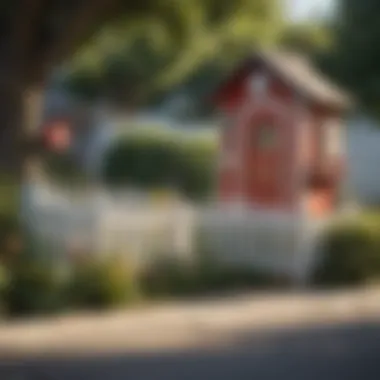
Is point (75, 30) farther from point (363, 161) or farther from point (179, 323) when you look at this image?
point (363, 161)

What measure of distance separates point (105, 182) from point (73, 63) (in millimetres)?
1149

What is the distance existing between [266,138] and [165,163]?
4.21 feet

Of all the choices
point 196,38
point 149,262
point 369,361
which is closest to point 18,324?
point 149,262

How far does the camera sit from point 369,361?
25.6 ft

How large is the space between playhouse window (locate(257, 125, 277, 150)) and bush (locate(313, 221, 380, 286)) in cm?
105

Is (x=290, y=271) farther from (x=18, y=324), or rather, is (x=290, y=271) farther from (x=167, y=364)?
(x=167, y=364)

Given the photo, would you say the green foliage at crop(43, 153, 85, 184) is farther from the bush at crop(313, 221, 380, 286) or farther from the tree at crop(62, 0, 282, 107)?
the bush at crop(313, 221, 380, 286)

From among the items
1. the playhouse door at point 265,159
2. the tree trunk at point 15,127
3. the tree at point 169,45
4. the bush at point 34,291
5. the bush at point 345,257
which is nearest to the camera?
the bush at point 34,291

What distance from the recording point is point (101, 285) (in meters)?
9.83

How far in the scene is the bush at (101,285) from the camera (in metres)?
9.77

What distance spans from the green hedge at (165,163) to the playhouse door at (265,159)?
0.39 m

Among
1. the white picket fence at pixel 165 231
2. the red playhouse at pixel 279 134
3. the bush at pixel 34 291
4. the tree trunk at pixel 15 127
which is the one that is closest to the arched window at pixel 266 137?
the red playhouse at pixel 279 134

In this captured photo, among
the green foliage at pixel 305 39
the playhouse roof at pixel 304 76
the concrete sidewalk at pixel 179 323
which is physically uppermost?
the green foliage at pixel 305 39

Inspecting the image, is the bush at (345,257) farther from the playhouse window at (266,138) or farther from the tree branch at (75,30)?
the tree branch at (75,30)
